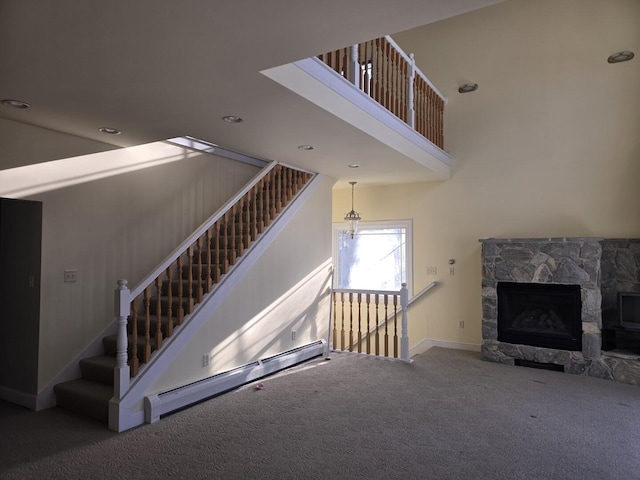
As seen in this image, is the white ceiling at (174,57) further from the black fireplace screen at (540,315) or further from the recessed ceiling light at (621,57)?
the recessed ceiling light at (621,57)

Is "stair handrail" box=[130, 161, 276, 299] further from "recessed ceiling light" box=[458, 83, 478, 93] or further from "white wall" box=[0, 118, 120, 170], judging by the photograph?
"recessed ceiling light" box=[458, 83, 478, 93]

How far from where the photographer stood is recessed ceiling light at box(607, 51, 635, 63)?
5234mm

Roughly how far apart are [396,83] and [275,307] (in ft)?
9.72

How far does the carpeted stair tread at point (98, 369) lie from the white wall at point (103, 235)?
17cm

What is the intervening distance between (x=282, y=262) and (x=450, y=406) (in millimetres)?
2414

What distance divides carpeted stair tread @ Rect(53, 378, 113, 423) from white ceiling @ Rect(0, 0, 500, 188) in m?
1.96

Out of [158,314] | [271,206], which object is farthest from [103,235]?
[271,206]

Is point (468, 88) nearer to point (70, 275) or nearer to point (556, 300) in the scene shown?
point (556, 300)

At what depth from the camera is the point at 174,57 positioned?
2422mm

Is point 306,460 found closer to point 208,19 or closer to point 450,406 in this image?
point 450,406

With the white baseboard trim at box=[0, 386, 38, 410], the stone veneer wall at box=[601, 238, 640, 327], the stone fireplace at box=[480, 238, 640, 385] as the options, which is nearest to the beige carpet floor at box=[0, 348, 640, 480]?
the white baseboard trim at box=[0, 386, 38, 410]

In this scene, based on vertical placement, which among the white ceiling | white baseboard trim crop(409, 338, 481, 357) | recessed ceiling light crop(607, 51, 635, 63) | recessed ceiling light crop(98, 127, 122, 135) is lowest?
white baseboard trim crop(409, 338, 481, 357)

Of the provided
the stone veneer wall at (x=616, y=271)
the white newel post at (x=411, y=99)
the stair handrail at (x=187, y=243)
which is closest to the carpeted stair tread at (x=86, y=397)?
the stair handrail at (x=187, y=243)

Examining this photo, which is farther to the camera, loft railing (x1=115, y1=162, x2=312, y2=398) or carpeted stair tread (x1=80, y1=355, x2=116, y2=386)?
carpeted stair tread (x1=80, y1=355, x2=116, y2=386)
